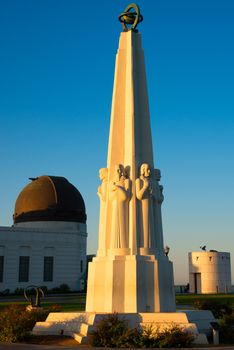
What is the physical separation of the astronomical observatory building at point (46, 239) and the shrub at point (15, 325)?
36.1 m

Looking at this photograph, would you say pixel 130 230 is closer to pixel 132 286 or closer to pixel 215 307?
pixel 132 286

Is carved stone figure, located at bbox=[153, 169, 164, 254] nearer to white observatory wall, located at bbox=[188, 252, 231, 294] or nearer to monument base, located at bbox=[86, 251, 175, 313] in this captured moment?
monument base, located at bbox=[86, 251, 175, 313]

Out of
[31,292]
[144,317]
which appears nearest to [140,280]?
[144,317]

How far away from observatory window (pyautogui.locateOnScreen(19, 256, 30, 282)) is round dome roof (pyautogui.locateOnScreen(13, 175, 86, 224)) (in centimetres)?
562

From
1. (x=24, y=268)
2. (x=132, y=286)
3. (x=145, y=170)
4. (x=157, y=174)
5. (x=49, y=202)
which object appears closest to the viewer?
(x=132, y=286)

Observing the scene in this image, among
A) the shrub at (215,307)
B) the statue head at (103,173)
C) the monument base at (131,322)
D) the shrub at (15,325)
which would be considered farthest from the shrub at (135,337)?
the shrub at (215,307)

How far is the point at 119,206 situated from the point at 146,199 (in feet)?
2.96

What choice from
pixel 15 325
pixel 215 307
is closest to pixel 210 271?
pixel 215 307

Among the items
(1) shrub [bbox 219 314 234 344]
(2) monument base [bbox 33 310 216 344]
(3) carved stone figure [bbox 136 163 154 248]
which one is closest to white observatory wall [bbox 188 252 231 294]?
(2) monument base [bbox 33 310 216 344]

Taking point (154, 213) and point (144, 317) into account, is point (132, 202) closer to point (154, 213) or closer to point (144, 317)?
point (154, 213)

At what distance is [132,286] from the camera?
13.7m

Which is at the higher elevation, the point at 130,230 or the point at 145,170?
A: the point at 145,170

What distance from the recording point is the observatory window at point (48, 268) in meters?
51.4

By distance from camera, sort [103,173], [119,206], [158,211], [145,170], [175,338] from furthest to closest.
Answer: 1. [103,173]
2. [158,211]
3. [145,170]
4. [119,206]
5. [175,338]
